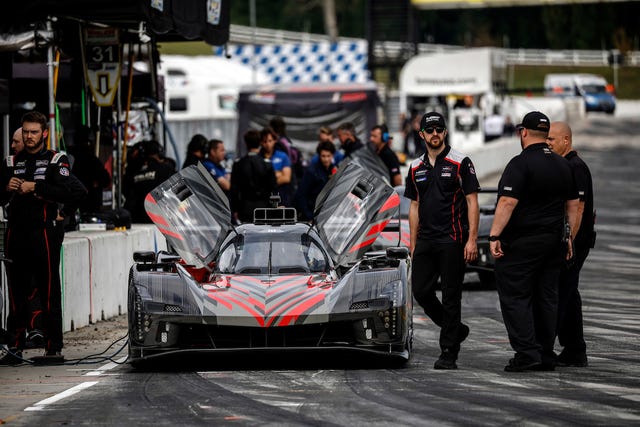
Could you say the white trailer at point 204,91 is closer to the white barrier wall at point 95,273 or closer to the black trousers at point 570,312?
the white barrier wall at point 95,273

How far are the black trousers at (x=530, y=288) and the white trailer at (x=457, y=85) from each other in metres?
39.0

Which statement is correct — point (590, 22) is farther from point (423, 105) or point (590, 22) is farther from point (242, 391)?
point (242, 391)

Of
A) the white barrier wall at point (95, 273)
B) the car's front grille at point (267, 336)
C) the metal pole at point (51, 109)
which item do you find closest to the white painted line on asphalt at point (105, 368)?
the car's front grille at point (267, 336)

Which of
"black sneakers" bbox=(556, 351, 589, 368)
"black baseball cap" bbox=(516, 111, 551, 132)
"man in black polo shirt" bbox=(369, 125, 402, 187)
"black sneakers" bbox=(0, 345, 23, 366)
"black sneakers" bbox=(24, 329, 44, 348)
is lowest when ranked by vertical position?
"black sneakers" bbox=(0, 345, 23, 366)

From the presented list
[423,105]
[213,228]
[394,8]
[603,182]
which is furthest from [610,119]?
[213,228]

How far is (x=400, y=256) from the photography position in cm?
1097

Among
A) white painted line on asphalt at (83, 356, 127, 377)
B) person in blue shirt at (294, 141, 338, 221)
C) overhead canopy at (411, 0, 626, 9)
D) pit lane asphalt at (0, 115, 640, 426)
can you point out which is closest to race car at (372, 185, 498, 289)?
person in blue shirt at (294, 141, 338, 221)

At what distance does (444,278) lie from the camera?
10.5m

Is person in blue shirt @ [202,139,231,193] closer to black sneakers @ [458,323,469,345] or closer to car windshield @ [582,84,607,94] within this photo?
black sneakers @ [458,323,469,345]

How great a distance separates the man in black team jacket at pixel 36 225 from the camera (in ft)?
36.6

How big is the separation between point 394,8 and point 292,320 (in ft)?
171

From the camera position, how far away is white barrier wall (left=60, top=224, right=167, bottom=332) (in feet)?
43.9

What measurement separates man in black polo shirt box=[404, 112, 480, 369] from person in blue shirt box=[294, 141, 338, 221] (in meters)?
6.46

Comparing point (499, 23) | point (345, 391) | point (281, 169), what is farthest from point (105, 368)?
point (499, 23)
